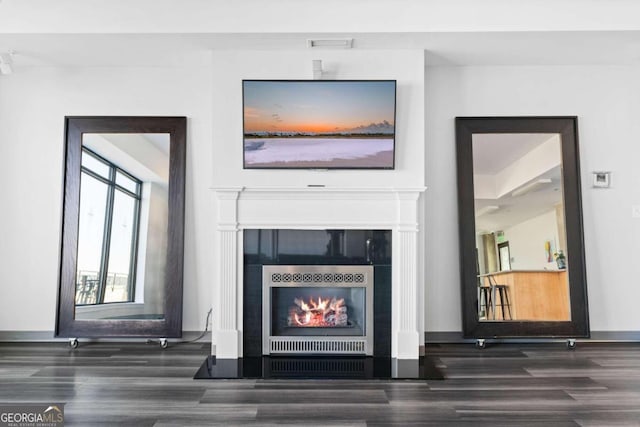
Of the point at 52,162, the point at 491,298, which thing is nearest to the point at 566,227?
the point at 491,298

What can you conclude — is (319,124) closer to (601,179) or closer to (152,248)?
(152,248)

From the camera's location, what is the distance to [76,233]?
450 centimetres

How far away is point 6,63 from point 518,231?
4309 mm

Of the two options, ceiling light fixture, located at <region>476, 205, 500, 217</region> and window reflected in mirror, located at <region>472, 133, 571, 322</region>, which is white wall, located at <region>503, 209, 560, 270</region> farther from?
ceiling light fixture, located at <region>476, 205, 500, 217</region>

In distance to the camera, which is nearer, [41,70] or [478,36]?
[478,36]

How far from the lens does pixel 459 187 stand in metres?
4.52

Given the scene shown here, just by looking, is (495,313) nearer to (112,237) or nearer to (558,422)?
(558,422)

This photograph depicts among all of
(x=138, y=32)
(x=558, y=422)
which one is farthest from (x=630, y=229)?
(x=138, y=32)

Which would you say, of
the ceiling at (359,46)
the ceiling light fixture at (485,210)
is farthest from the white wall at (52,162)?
the ceiling light fixture at (485,210)

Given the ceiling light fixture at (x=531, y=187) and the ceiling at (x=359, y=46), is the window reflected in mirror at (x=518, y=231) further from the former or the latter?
the ceiling at (x=359, y=46)

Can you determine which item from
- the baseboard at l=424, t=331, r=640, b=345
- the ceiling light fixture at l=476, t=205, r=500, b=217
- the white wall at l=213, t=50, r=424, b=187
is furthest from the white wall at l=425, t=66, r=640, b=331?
the white wall at l=213, t=50, r=424, b=187

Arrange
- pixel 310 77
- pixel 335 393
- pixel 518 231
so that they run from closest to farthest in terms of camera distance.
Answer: pixel 335 393 → pixel 310 77 → pixel 518 231

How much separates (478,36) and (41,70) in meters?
3.65

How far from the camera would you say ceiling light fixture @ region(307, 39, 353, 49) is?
3978 mm
